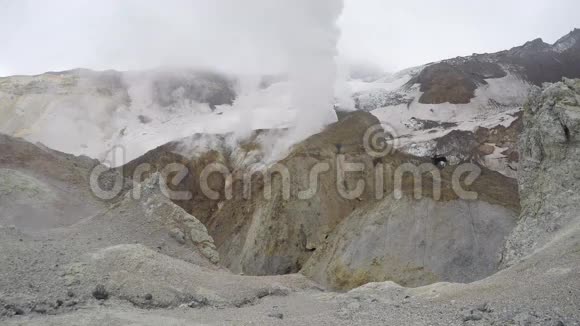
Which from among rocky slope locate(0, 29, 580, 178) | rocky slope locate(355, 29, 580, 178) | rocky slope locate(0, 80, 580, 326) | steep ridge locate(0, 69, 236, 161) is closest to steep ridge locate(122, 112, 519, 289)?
rocky slope locate(0, 80, 580, 326)

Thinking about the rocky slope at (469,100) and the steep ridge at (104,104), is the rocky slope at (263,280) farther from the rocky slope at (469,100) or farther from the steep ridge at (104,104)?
the steep ridge at (104,104)

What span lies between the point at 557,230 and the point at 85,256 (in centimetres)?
1587

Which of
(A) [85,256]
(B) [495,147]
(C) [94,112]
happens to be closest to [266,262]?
(A) [85,256]

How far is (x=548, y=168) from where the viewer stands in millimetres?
20422

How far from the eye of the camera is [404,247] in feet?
94.4

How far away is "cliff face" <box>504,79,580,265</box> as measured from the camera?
60.1ft

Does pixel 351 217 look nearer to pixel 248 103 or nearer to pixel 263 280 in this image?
pixel 263 280

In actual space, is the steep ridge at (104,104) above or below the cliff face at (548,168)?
above

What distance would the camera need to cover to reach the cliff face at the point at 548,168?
721 inches

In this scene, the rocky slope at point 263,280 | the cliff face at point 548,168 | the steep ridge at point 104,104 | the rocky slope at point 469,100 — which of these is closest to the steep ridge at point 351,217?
the cliff face at point 548,168

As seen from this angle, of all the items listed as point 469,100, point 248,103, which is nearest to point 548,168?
point 469,100

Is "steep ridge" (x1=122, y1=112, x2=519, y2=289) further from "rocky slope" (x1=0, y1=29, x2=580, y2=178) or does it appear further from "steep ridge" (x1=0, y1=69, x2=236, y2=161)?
"steep ridge" (x1=0, y1=69, x2=236, y2=161)

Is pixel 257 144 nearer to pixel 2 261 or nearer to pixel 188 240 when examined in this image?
pixel 188 240

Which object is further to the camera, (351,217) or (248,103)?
(248,103)
